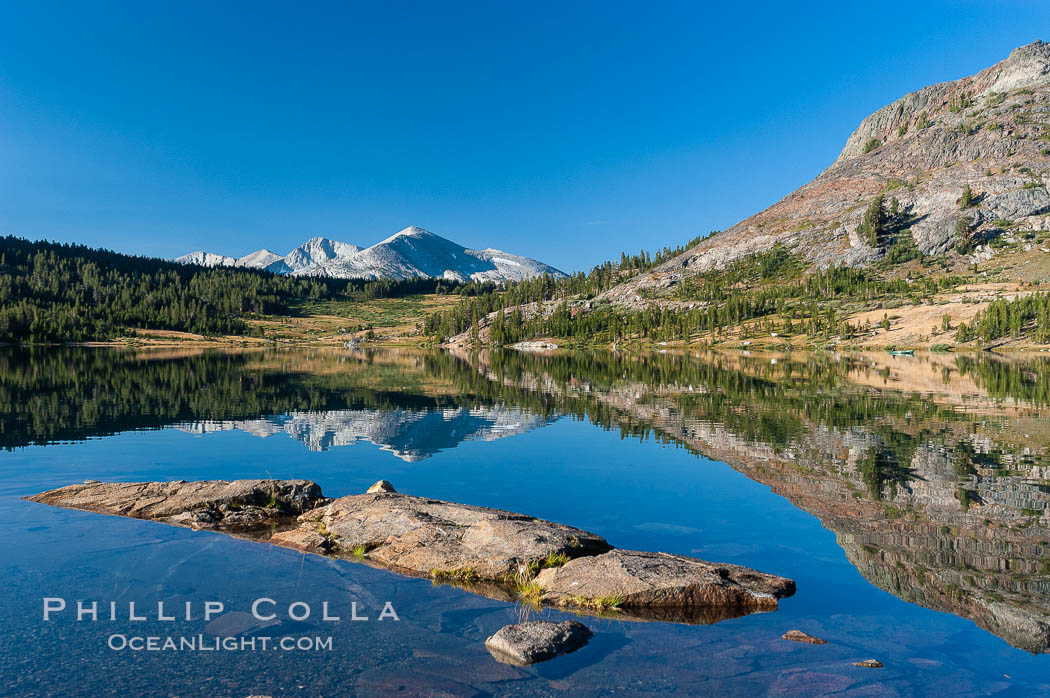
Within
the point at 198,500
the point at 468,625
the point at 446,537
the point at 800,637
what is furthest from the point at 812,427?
the point at 198,500

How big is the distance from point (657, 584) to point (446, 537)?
6.47 m

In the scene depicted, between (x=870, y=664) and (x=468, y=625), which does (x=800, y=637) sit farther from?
(x=468, y=625)

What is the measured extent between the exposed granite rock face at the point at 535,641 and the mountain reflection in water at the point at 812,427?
8835 millimetres

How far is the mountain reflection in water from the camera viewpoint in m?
16.7

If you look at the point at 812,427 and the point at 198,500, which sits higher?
the point at 198,500

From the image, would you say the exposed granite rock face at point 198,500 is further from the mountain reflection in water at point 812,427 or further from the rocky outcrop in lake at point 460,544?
the mountain reflection in water at point 812,427

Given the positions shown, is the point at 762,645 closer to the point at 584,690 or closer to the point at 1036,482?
the point at 584,690

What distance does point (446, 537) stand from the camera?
57.6 feet

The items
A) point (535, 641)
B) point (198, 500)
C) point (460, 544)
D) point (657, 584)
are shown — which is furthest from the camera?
point (198, 500)

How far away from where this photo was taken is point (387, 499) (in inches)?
821

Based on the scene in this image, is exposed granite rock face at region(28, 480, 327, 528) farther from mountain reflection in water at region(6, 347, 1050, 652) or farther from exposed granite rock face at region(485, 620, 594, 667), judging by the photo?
exposed granite rock face at region(485, 620, 594, 667)

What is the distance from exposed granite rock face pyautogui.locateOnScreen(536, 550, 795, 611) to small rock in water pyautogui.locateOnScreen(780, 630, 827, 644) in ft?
4.89

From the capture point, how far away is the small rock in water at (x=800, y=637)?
40.3 ft

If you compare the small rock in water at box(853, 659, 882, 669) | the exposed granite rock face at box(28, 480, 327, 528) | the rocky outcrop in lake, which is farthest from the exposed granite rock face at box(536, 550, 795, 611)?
the exposed granite rock face at box(28, 480, 327, 528)
